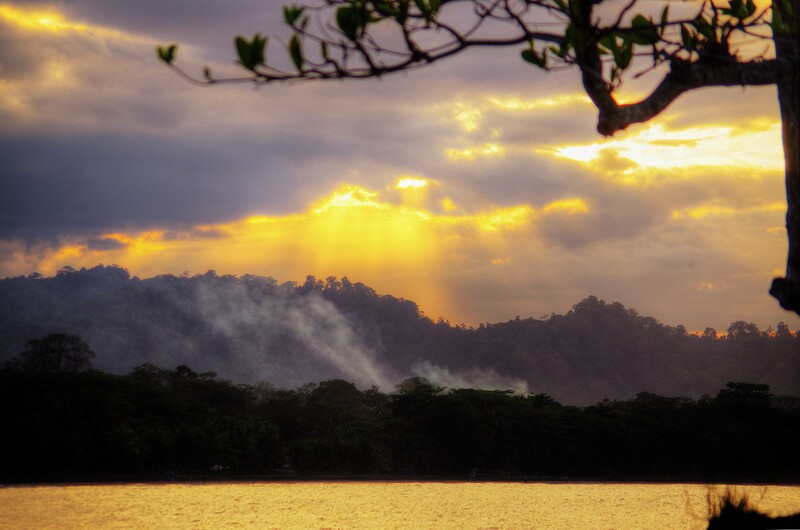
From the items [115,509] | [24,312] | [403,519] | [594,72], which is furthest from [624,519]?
[24,312]

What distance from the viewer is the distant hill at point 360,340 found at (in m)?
117

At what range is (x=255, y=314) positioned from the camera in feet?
451

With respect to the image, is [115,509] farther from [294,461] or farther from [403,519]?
[294,461]

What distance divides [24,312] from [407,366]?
68695mm

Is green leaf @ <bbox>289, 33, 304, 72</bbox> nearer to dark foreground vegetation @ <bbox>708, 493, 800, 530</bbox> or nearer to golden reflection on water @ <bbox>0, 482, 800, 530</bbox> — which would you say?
dark foreground vegetation @ <bbox>708, 493, 800, 530</bbox>

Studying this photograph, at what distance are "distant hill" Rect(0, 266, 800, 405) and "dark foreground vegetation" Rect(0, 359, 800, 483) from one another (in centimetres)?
7121

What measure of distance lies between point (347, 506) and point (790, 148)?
15677mm

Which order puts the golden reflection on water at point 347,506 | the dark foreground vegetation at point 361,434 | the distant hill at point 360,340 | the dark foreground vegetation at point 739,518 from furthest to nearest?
1. the distant hill at point 360,340
2. the dark foreground vegetation at point 361,434
3. the golden reflection on water at point 347,506
4. the dark foreground vegetation at point 739,518

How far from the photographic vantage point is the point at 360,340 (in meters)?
132

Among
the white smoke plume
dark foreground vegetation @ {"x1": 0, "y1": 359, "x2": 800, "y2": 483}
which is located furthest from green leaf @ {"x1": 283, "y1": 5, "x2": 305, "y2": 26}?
the white smoke plume

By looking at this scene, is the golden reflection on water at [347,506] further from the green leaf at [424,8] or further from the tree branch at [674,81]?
the green leaf at [424,8]

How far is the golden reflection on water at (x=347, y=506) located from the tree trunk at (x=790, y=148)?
7910 mm

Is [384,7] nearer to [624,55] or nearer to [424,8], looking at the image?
[424,8]

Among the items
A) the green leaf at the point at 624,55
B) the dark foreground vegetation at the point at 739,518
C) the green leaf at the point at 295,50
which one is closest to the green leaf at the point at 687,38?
the green leaf at the point at 624,55
